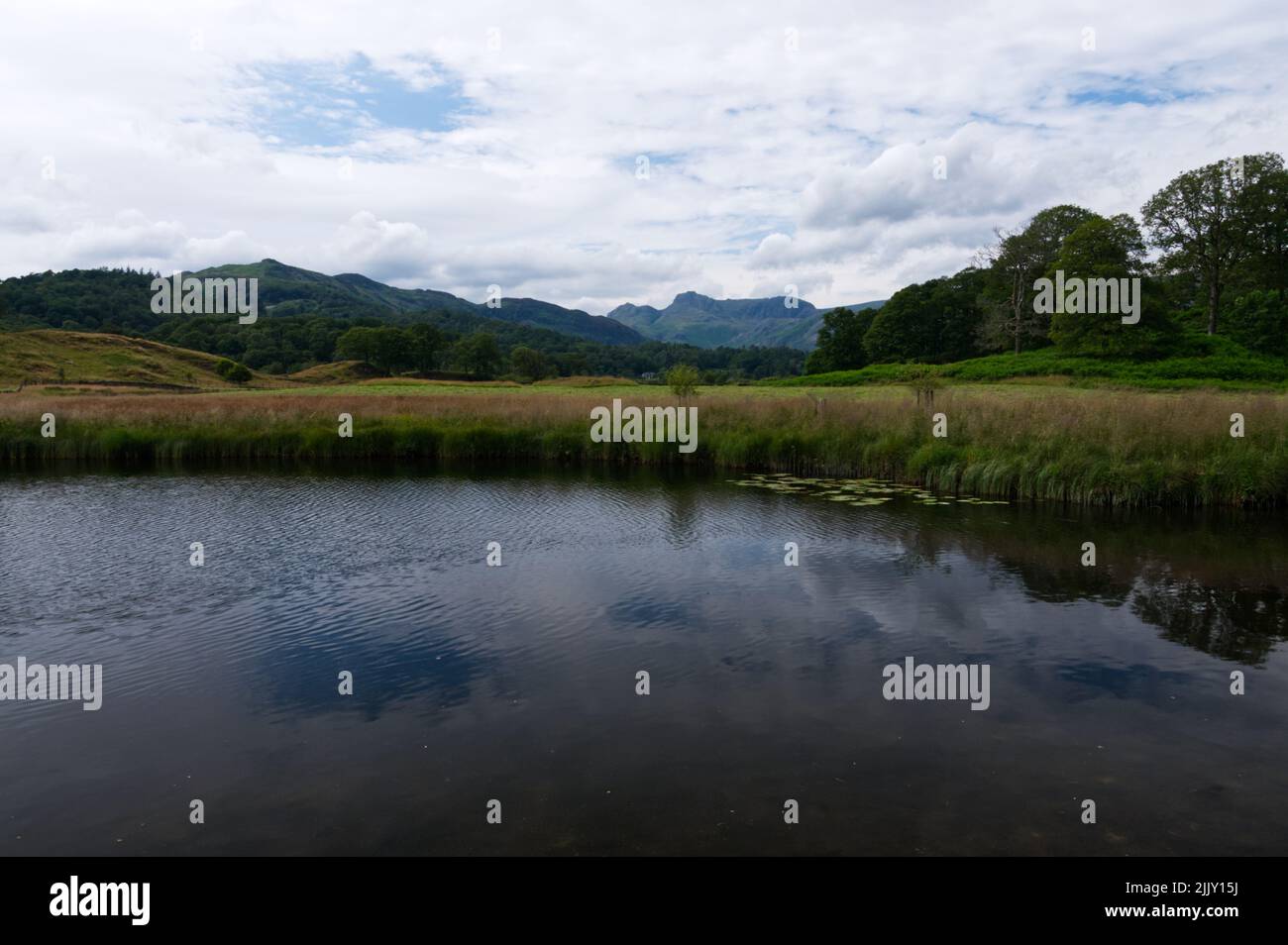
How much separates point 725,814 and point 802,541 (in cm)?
1065

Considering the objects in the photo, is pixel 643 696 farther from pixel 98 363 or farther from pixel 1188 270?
pixel 98 363

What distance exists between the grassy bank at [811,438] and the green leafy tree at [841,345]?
53.7 metres

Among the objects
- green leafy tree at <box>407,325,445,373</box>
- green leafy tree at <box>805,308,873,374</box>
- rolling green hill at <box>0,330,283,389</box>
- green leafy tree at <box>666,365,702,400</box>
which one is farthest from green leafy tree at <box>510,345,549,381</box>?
green leafy tree at <box>666,365,702,400</box>

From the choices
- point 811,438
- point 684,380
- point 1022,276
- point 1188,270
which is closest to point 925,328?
point 1022,276

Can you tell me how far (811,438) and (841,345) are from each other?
6509cm

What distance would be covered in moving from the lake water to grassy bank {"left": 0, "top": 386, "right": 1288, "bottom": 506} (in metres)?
2.75

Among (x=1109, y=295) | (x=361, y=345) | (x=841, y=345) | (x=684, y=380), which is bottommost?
(x=684, y=380)

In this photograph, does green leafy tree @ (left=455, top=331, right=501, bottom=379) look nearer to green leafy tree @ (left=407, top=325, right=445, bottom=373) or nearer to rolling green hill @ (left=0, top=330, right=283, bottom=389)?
green leafy tree @ (left=407, top=325, right=445, bottom=373)

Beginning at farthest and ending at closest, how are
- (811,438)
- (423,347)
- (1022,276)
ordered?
(423,347), (1022,276), (811,438)

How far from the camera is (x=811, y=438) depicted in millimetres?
27062

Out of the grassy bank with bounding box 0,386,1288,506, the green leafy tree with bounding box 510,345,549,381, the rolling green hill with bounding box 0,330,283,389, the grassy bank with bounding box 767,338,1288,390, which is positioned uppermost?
the green leafy tree with bounding box 510,345,549,381

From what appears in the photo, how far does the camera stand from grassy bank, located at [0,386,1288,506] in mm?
20578

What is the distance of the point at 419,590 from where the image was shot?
13.2m
